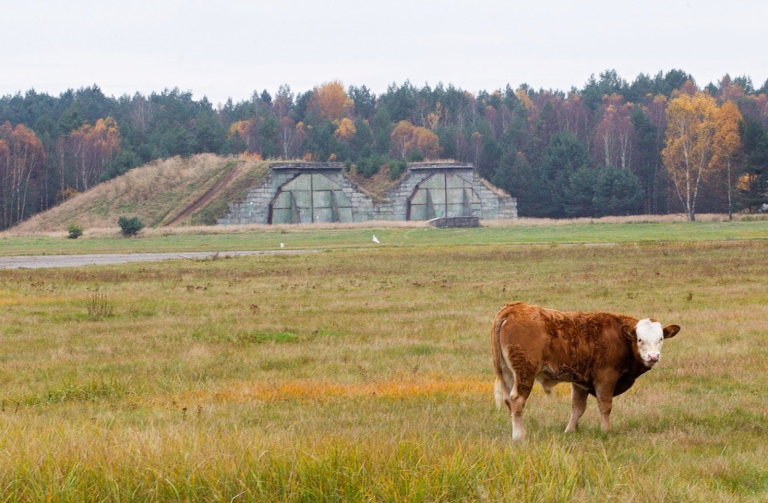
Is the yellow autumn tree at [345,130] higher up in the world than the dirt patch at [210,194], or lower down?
higher up

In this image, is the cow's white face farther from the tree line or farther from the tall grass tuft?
the tree line

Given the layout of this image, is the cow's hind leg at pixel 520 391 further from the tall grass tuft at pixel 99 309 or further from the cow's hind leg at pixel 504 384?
the tall grass tuft at pixel 99 309

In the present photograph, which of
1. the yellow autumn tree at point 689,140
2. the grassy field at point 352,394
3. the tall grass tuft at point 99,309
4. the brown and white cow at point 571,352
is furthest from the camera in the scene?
the yellow autumn tree at point 689,140

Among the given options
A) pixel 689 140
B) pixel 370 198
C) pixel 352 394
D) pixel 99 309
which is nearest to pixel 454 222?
pixel 370 198

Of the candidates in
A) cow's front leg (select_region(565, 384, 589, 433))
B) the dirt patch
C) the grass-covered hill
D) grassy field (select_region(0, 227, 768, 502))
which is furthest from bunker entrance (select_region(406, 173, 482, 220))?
cow's front leg (select_region(565, 384, 589, 433))

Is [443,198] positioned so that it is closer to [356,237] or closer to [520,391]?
[356,237]

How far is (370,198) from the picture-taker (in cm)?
10931

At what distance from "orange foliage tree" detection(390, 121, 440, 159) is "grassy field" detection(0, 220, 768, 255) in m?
60.4

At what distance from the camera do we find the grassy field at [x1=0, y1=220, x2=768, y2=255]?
6425 cm

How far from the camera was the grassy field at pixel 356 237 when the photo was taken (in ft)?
211

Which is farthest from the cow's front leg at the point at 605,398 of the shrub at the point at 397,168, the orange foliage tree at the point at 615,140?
the orange foliage tree at the point at 615,140

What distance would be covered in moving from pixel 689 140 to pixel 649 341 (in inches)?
4047

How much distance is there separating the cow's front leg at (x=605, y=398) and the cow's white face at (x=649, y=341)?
542 millimetres

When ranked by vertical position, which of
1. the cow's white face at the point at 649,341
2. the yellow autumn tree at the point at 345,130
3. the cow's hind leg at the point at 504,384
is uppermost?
the yellow autumn tree at the point at 345,130
